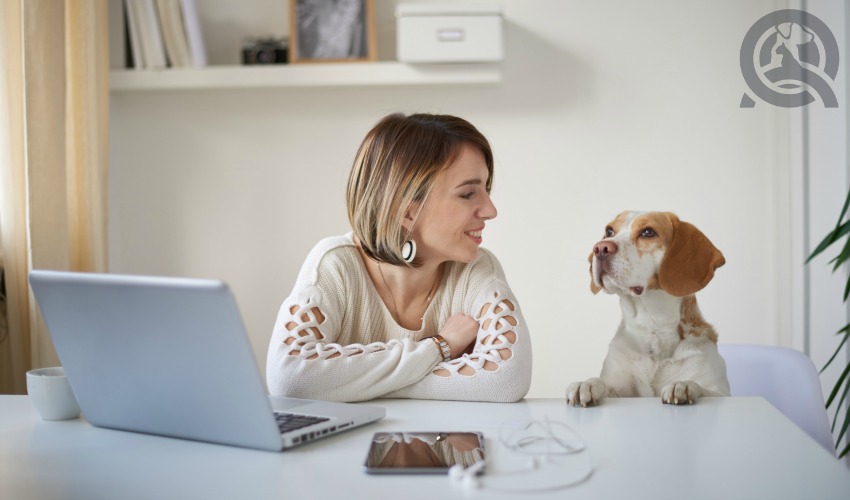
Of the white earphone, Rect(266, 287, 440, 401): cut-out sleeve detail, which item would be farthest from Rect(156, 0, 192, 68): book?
the white earphone

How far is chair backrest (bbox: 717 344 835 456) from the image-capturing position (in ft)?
5.16

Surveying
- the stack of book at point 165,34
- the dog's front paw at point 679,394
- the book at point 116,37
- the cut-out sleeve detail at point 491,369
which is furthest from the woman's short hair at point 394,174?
the book at point 116,37

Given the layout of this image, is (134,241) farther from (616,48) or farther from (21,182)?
(616,48)

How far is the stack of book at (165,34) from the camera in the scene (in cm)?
263

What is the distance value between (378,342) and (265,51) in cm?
159

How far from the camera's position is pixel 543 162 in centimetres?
278

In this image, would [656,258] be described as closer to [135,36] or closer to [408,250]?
[408,250]

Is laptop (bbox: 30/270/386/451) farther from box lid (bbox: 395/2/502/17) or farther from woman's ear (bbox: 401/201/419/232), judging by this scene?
box lid (bbox: 395/2/502/17)

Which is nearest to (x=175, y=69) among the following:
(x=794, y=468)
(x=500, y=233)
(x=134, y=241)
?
(x=134, y=241)

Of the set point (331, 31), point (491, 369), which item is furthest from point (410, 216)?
point (331, 31)

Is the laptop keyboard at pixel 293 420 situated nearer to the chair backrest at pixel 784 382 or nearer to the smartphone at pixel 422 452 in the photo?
the smartphone at pixel 422 452

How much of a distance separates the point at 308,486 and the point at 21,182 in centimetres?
174

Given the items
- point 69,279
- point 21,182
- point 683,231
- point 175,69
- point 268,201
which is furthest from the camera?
point 268,201

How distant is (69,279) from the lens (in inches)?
38.8
